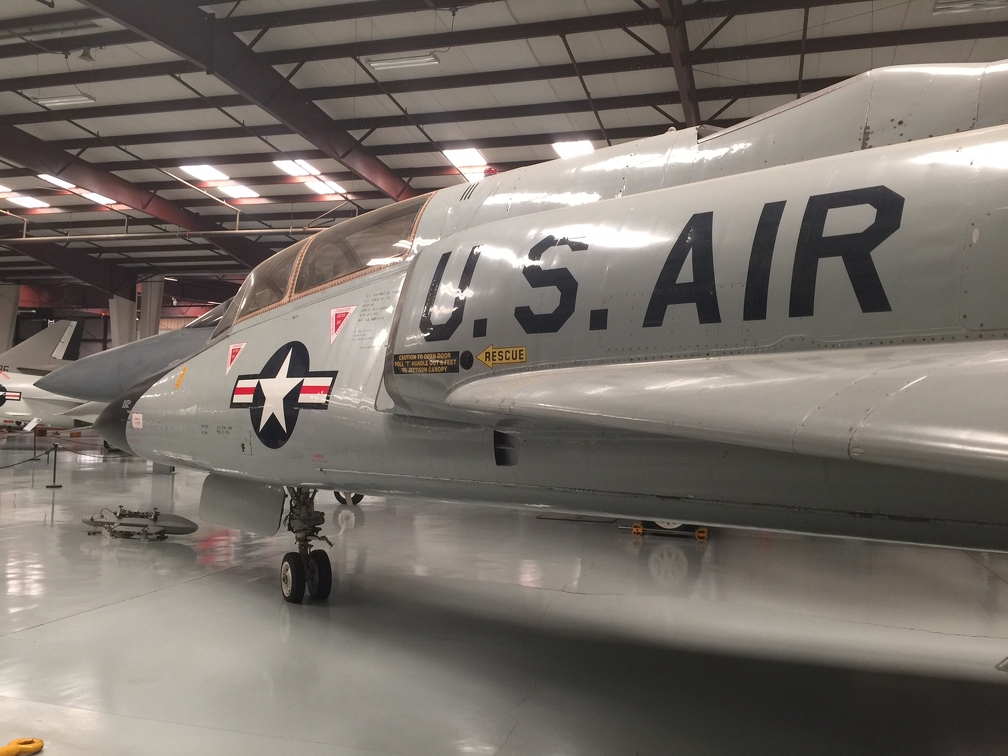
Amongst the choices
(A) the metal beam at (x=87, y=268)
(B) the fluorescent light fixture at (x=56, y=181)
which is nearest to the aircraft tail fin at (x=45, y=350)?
(A) the metal beam at (x=87, y=268)

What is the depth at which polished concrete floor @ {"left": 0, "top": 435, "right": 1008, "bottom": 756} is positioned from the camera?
11.9 ft

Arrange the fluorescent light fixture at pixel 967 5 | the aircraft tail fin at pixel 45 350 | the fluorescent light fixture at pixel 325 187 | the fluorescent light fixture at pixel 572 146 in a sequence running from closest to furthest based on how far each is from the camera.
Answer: the fluorescent light fixture at pixel 967 5 < the fluorescent light fixture at pixel 572 146 < the fluorescent light fixture at pixel 325 187 < the aircraft tail fin at pixel 45 350

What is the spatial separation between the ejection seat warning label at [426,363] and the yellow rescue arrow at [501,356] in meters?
0.18

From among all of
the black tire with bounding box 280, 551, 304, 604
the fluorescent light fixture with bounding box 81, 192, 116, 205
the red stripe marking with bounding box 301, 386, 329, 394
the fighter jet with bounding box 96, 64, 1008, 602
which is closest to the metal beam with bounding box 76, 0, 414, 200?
the fighter jet with bounding box 96, 64, 1008, 602

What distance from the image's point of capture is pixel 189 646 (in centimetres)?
485

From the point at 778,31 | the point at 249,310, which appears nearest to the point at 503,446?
the point at 249,310

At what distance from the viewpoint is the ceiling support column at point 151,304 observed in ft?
92.4

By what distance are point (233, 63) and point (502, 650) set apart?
11243 mm

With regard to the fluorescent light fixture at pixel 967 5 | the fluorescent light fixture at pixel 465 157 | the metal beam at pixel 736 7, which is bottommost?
the fluorescent light fixture at pixel 967 5

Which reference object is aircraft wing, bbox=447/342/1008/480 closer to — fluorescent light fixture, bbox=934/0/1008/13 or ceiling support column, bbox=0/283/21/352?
fluorescent light fixture, bbox=934/0/1008/13

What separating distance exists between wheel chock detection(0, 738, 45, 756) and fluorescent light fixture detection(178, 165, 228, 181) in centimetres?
1627

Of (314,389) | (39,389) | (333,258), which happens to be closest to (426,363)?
(314,389)

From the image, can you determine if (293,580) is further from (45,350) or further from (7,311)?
(7,311)

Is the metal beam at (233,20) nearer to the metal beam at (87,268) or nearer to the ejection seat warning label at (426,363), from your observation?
the ejection seat warning label at (426,363)
